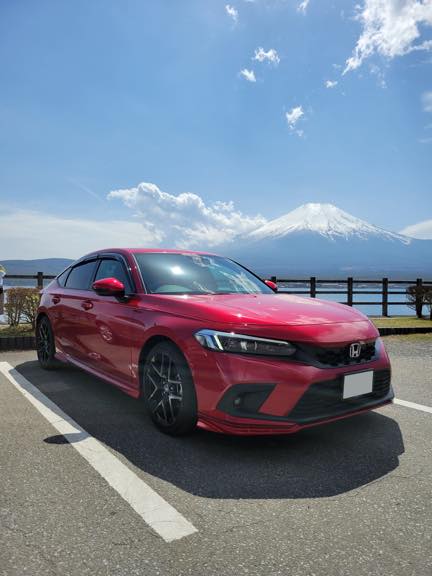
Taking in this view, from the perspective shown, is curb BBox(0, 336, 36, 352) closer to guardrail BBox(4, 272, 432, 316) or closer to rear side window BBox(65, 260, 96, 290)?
rear side window BBox(65, 260, 96, 290)

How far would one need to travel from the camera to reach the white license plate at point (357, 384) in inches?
110

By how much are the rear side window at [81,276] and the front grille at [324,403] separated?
262cm

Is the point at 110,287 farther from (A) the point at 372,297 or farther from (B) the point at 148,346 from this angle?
(A) the point at 372,297

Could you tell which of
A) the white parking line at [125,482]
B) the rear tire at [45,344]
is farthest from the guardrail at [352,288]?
the white parking line at [125,482]

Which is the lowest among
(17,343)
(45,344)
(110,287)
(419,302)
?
(17,343)

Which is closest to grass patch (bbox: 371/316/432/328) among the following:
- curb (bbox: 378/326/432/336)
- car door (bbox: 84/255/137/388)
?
curb (bbox: 378/326/432/336)

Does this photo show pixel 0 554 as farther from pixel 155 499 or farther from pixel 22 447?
pixel 22 447

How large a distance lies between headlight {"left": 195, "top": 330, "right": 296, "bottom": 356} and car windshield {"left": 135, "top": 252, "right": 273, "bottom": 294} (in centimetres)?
92

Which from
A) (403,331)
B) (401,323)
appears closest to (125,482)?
(403,331)

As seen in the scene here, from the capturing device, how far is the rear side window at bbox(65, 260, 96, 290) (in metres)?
4.49

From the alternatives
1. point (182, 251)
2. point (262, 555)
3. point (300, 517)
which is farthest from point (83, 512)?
point (182, 251)

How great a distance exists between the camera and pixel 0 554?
1777mm

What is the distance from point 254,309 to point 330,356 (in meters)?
0.60

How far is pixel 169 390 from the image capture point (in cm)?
305
